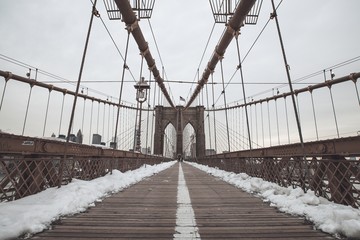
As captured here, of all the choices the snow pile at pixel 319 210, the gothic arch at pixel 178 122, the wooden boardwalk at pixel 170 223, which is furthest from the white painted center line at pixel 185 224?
the gothic arch at pixel 178 122

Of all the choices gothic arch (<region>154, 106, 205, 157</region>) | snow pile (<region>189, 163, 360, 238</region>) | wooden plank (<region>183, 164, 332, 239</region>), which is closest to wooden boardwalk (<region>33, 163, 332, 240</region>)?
wooden plank (<region>183, 164, 332, 239</region>)

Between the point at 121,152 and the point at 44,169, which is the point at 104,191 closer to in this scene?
the point at 44,169

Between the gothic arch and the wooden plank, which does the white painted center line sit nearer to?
the wooden plank

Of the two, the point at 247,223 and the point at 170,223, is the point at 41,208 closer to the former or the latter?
the point at 170,223

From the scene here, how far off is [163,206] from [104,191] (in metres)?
1.69

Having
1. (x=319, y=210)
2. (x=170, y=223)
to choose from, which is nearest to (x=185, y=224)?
(x=170, y=223)

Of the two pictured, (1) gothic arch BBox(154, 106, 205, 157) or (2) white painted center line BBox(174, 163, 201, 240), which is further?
(1) gothic arch BBox(154, 106, 205, 157)

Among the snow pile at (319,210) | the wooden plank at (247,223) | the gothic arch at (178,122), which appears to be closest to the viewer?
the snow pile at (319,210)

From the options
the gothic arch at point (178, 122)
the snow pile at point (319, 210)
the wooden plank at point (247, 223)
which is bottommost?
the wooden plank at point (247, 223)

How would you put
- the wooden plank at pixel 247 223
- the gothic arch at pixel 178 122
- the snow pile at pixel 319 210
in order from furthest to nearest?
1. the gothic arch at pixel 178 122
2. the wooden plank at pixel 247 223
3. the snow pile at pixel 319 210

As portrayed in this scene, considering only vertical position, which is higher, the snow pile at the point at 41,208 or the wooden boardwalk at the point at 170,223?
the snow pile at the point at 41,208

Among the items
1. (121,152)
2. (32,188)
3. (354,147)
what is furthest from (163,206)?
(121,152)

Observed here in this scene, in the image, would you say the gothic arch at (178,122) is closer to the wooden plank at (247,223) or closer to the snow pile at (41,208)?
the wooden plank at (247,223)

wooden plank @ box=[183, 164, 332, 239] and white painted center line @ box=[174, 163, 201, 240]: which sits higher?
white painted center line @ box=[174, 163, 201, 240]
